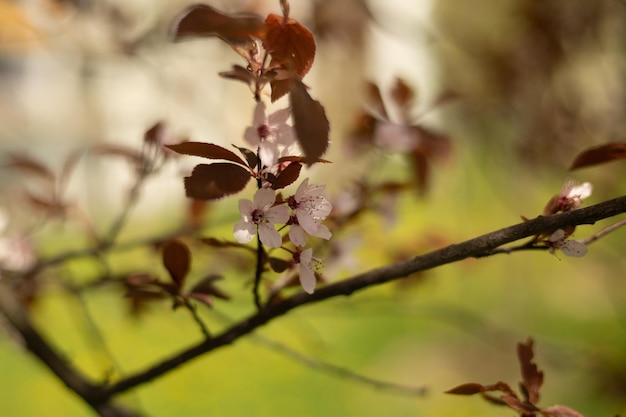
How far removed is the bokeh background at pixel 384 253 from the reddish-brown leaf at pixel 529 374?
25 centimetres

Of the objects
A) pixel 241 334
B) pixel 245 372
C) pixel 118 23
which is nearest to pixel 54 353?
pixel 241 334

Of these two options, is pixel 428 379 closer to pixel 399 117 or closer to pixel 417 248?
pixel 417 248

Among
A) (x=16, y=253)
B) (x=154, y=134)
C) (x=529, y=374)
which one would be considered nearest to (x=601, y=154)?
(x=529, y=374)

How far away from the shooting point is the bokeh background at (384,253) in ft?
3.64

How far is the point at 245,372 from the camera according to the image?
200 cm

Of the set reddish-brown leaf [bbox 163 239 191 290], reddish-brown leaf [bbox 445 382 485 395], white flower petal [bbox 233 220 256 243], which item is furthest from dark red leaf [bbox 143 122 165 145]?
reddish-brown leaf [bbox 445 382 485 395]

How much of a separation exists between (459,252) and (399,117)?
410mm

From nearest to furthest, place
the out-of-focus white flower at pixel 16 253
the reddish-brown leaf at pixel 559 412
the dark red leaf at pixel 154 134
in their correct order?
the reddish-brown leaf at pixel 559 412, the dark red leaf at pixel 154 134, the out-of-focus white flower at pixel 16 253

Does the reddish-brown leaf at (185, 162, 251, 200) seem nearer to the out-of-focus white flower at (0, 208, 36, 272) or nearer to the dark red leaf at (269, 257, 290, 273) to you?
the dark red leaf at (269, 257, 290, 273)

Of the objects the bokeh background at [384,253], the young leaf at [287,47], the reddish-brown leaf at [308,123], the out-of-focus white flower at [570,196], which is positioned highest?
the young leaf at [287,47]

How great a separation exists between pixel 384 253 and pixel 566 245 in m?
0.52

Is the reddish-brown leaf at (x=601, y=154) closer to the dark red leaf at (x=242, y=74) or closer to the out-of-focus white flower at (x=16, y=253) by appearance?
the dark red leaf at (x=242, y=74)

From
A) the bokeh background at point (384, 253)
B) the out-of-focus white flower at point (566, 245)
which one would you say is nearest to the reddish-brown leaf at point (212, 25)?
the out-of-focus white flower at point (566, 245)

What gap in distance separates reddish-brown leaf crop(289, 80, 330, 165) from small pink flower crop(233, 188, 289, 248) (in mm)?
81
